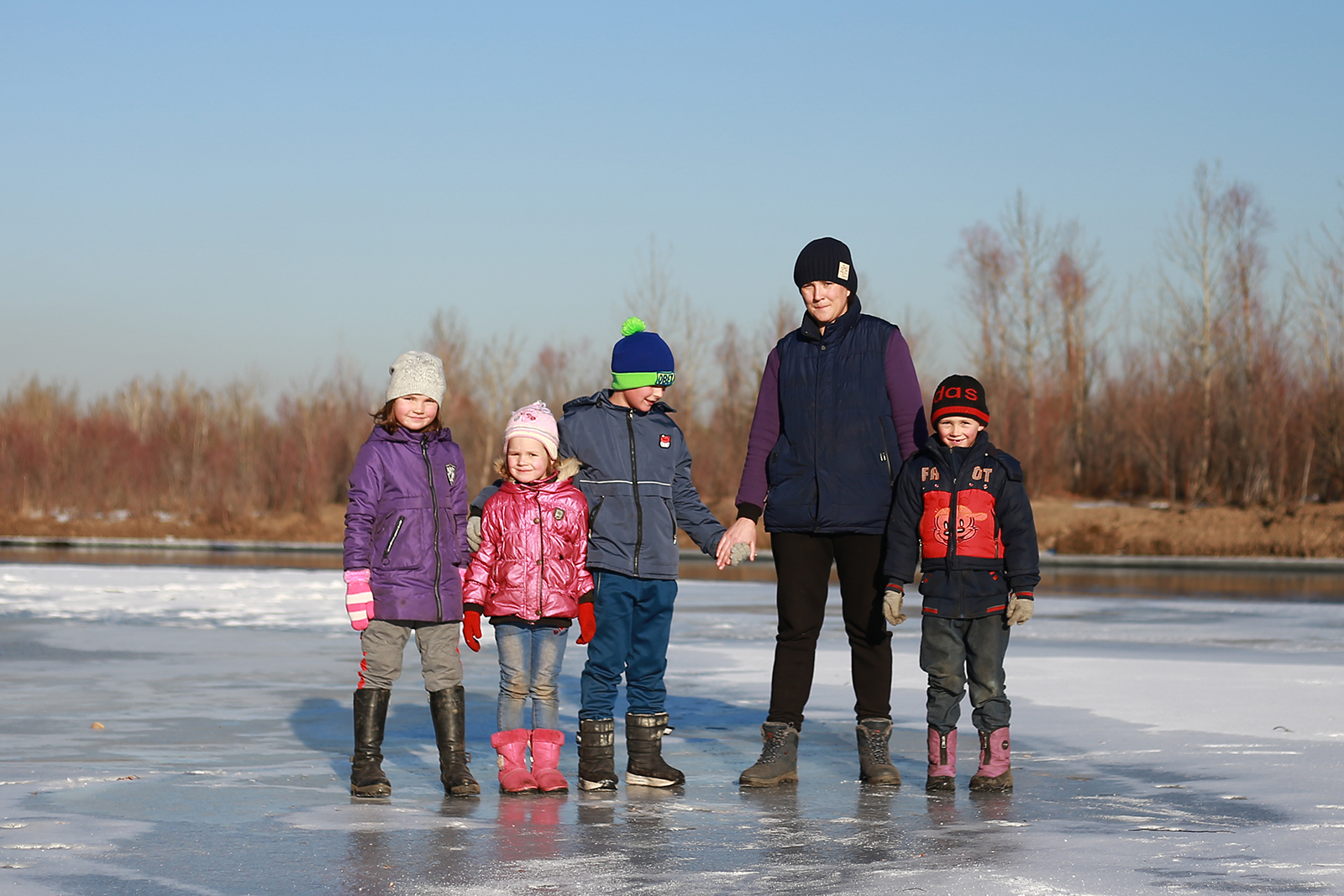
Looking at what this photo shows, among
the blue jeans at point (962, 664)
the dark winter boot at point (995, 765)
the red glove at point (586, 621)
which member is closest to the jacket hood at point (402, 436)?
the red glove at point (586, 621)

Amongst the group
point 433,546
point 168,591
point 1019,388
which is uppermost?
point 1019,388

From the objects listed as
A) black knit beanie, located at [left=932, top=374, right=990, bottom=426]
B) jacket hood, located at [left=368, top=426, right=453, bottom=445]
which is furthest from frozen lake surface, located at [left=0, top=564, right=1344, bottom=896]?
black knit beanie, located at [left=932, top=374, right=990, bottom=426]

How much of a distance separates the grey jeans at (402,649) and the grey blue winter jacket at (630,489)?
0.64m

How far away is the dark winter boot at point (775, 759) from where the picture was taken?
5.16 m

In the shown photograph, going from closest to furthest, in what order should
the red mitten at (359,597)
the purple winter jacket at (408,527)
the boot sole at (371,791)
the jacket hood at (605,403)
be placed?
1. the boot sole at (371,791)
2. the red mitten at (359,597)
3. the purple winter jacket at (408,527)
4. the jacket hood at (605,403)

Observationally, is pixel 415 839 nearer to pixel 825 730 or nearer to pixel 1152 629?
pixel 825 730

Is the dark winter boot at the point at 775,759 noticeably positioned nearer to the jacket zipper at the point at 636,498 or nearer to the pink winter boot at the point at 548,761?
the pink winter boot at the point at 548,761

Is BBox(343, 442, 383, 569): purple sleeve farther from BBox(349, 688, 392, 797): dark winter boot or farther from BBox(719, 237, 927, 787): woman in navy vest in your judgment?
BBox(719, 237, 927, 787): woman in navy vest

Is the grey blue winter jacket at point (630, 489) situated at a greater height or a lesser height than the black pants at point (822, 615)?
greater

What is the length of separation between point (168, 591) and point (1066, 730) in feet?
39.7

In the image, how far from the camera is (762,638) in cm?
1138

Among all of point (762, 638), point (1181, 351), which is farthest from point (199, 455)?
point (762, 638)

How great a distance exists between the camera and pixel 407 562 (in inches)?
203

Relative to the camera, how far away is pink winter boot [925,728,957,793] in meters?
5.12
